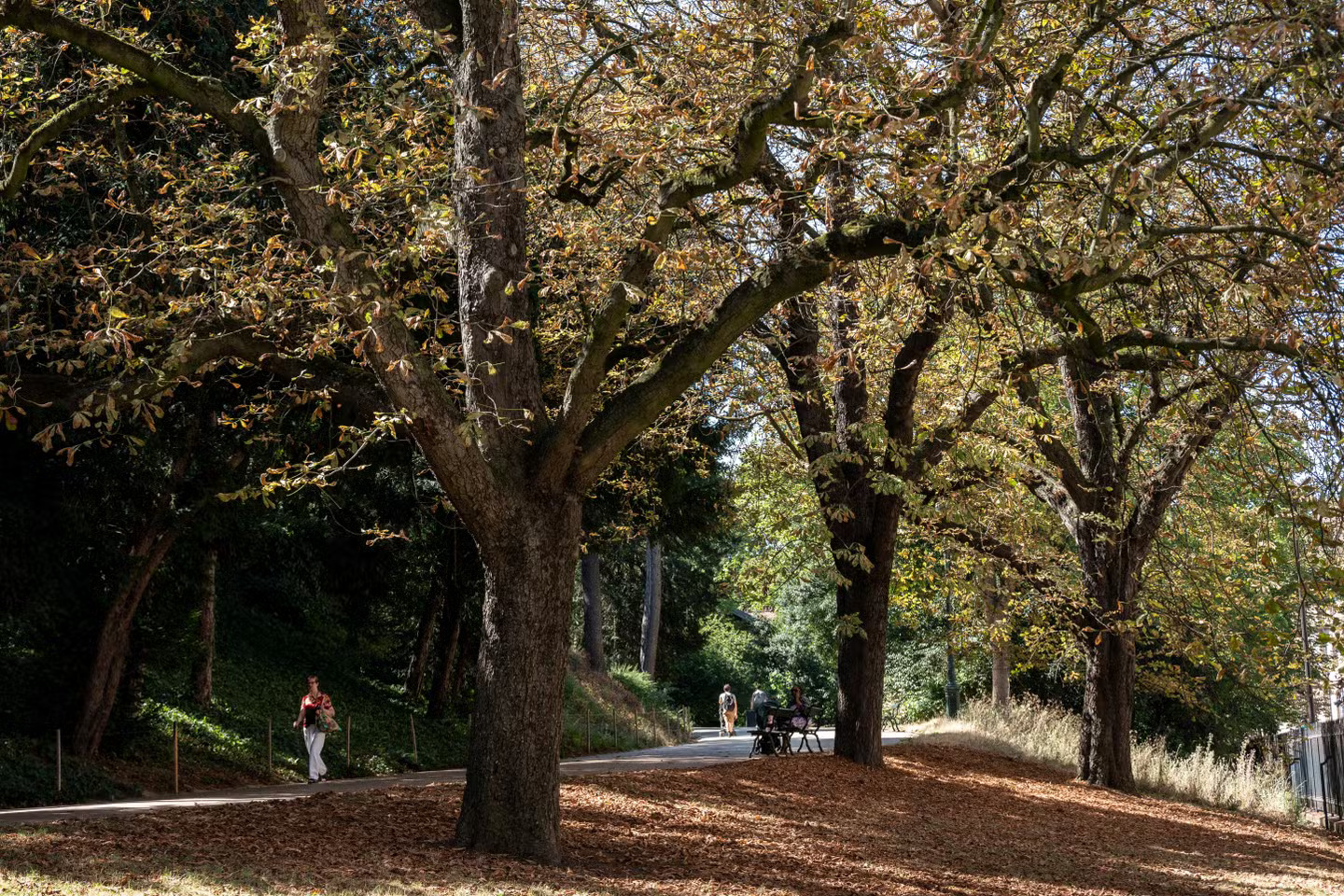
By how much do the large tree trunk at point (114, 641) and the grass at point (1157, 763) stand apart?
1564 cm

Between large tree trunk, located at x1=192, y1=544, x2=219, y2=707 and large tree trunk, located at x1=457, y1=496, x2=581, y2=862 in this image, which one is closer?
large tree trunk, located at x1=457, y1=496, x2=581, y2=862

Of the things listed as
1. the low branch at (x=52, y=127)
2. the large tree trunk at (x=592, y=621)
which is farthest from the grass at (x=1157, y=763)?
the low branch at (x=52, y=127)

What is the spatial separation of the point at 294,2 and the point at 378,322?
2.68 meters

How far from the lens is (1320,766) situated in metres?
24.2

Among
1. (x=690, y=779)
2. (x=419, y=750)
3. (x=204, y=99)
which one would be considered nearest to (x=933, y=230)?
(x=204, y=99)

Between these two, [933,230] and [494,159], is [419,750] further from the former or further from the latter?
[933,230]

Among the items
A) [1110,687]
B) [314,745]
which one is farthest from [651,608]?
[314,745]

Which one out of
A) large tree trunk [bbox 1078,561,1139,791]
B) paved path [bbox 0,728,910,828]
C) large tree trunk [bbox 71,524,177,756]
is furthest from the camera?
large tree trunk [bbox 1078,561,1139,791]

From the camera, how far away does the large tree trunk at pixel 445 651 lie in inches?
1001

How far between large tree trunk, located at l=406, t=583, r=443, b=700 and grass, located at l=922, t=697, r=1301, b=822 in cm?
1131

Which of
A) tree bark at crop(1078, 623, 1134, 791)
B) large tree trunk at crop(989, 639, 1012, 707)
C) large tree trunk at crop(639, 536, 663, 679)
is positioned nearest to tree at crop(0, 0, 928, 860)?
tree bark at crop(1078, 623, 1134, 791)

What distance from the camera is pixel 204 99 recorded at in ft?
30.2

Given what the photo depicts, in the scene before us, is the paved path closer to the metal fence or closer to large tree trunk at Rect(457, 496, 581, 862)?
large tree trunk at Rect(457, 496, 581, 862)

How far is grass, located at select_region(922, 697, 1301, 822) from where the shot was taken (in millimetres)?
21234
